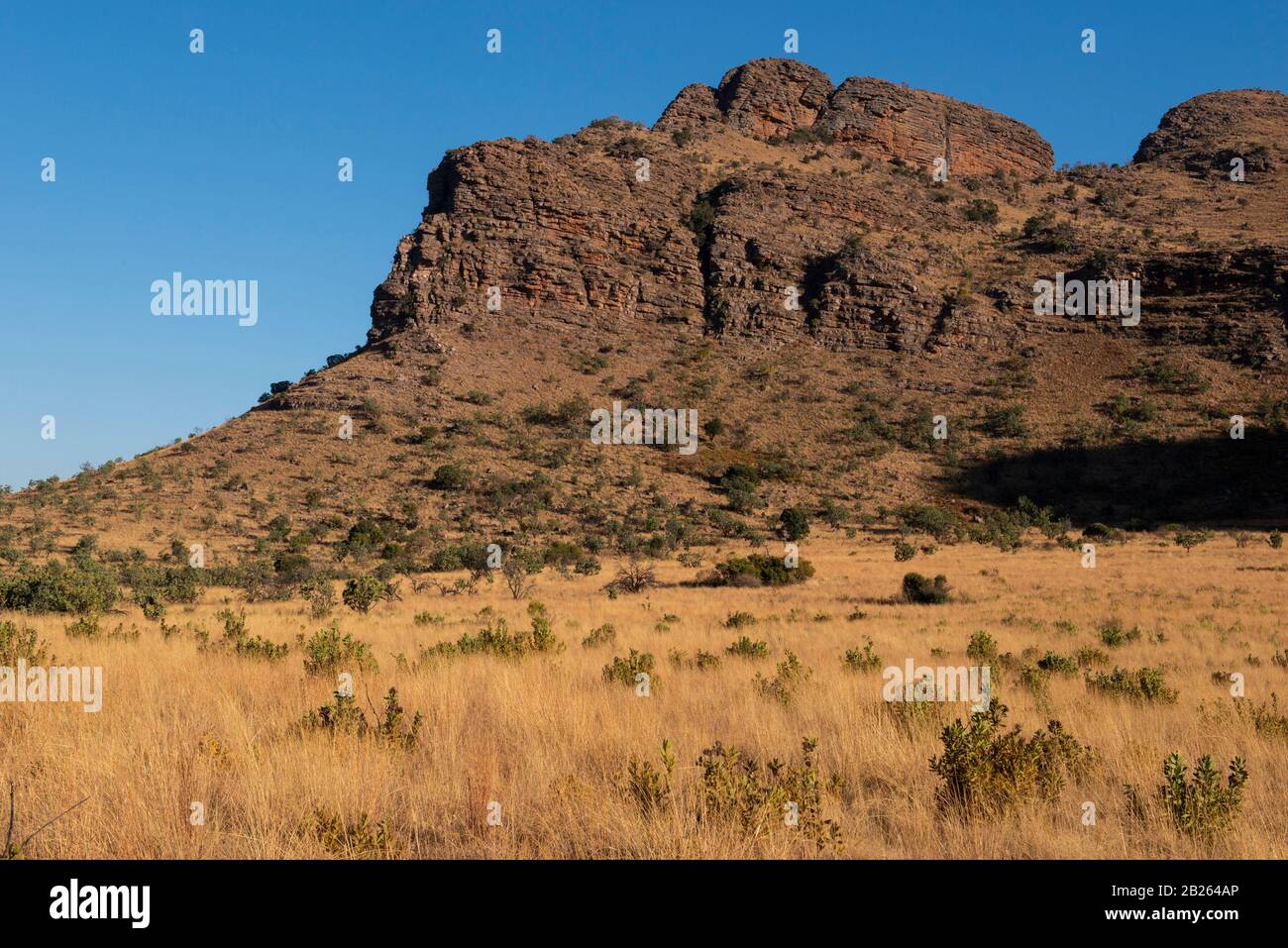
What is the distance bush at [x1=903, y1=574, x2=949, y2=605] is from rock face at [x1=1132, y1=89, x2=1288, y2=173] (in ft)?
283

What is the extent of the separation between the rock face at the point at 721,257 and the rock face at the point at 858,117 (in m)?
13.3

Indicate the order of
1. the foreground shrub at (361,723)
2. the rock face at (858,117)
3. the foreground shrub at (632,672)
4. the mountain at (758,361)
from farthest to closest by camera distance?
the rock face at (858,117)
the mountain at (758,361)
the foreground shrub at (632,672)
the foreground shrub at (361,723)

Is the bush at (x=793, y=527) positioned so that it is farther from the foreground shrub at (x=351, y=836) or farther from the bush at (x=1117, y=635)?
the foreground shrub at (x=351, y=836)

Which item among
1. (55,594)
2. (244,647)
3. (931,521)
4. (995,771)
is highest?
(931,521)

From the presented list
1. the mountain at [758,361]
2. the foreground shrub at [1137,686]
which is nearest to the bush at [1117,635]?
the foreground shrub at [1137,686]

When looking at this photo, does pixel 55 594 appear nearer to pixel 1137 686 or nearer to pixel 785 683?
pixel 785 683

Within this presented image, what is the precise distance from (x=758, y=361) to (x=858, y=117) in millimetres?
54201

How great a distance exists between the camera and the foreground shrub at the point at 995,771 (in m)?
4.59

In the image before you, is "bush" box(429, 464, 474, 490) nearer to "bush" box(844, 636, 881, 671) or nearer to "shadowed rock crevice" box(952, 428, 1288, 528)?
"shadowed rock crevice" box(952, 428, 1288, 528)

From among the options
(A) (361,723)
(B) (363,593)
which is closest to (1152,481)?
(B) (363,593)

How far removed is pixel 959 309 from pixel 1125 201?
32984mm

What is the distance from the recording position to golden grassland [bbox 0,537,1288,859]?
399 centimetres

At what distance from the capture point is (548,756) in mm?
5332
